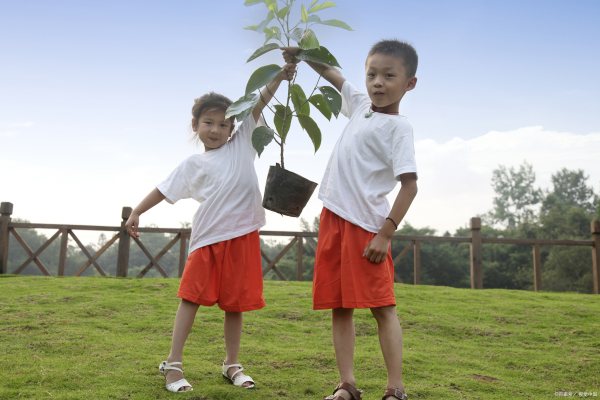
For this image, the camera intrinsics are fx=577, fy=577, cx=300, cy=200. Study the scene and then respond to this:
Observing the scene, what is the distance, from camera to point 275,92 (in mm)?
2783

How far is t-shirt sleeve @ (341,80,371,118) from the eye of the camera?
2531 mm

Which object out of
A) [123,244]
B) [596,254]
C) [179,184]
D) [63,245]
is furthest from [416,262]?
[179,184]

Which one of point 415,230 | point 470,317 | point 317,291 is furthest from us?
point 415,230

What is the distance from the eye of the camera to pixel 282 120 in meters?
2.77

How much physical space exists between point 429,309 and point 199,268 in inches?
138

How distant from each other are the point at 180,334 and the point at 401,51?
1.54 metres

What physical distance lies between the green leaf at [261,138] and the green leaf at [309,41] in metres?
0.41

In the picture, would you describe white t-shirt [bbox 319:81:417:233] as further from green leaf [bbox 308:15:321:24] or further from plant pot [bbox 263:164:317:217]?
green leaf [bbox 308:15:321:24]

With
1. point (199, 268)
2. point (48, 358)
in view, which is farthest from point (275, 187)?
point (48, 358)

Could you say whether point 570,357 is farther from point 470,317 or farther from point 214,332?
point 214,332

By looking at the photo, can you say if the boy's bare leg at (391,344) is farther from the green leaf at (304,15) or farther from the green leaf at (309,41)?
the green leaf at (304,15)

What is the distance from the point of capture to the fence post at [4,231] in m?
9.60

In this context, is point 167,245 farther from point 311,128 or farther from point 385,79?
point 385,79

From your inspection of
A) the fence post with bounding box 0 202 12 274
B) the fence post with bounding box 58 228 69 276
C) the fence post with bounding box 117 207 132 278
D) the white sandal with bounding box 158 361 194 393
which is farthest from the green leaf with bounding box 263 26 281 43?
the fence post with bounding box 0 202 12 274
